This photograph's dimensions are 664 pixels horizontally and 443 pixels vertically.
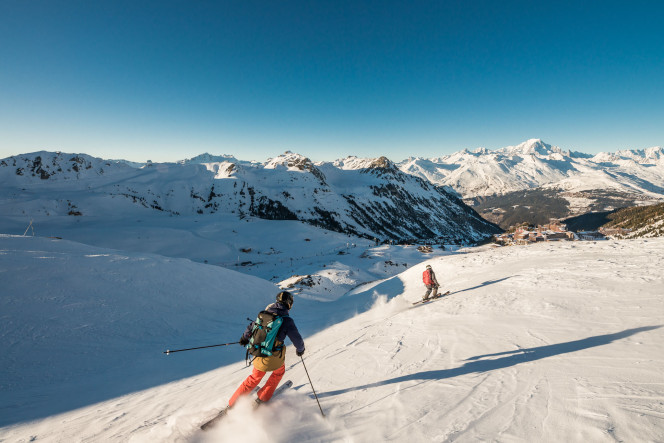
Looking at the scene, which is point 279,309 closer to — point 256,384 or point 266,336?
point 266,336

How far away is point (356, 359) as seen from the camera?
7.52 metres

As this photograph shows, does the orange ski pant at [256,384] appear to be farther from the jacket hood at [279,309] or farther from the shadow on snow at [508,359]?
the shadow on snow at [508,359]

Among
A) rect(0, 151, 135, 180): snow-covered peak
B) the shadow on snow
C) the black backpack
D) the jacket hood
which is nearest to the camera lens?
the black backpack

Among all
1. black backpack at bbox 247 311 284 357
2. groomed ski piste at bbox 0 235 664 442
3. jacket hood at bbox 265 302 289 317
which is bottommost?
groomed ski piste at bbox 0 235 664 442

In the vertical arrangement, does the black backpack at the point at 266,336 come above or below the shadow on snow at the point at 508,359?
above

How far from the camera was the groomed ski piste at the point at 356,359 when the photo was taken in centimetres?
445

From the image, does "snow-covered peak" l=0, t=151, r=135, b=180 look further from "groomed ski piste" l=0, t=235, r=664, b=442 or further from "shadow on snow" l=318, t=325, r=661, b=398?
"shadow on snow" l=318, t=325, r=661, b=398

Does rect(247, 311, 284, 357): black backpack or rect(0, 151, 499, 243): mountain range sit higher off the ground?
rect(0, 151, 499, 243): mountain range

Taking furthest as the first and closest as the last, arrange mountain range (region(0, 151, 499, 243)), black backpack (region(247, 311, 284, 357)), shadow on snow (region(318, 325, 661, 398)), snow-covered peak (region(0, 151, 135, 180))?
snow-covered peak (region(0, 151, 135, 180)) < mountain range (region(0, 151, 499, 243)) < shadow on snow (region(318, 325, 661, 398)) < black backpack (region(247, 311, 284, 357))

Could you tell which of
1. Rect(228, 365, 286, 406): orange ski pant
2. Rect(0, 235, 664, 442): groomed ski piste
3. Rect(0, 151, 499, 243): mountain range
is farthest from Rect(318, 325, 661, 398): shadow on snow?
Rect(0, 151, 499, 243): mountain range

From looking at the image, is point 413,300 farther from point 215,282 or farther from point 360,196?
point 360,196

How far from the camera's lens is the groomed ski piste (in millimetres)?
4449

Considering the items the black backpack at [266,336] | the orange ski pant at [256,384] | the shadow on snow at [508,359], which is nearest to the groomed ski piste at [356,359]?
the shadow on snow at [508,359]

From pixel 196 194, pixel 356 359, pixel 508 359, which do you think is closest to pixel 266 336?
pixel 356 359
